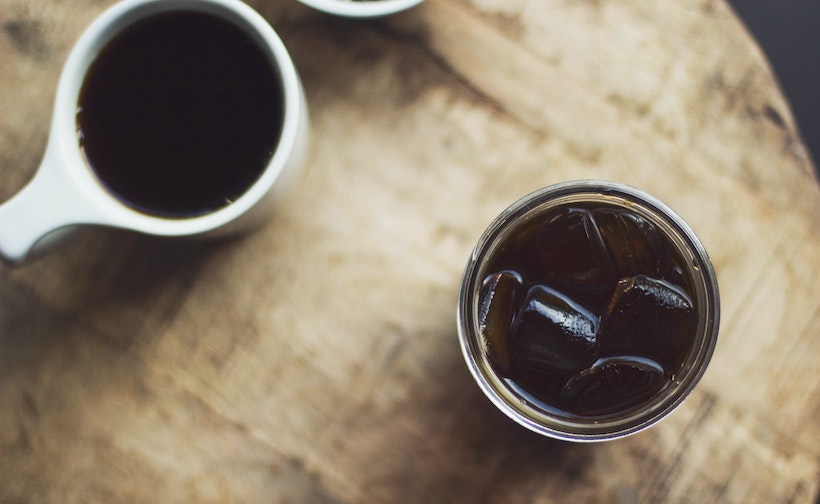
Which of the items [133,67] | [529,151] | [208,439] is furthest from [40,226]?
[529,151]

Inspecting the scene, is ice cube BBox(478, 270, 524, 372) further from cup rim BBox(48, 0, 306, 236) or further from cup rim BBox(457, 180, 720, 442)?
cup rim BBox(48, 0, 306, 236)

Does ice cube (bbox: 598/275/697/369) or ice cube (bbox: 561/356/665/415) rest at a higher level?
ice cube (bbox: 598/275/697/369)

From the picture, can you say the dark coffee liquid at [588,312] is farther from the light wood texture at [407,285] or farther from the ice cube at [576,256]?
the light wood texture at [407,285]

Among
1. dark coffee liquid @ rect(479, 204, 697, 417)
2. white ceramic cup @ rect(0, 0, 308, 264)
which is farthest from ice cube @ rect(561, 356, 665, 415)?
white ceramic cup @ rect(0, 0, 308, 264)

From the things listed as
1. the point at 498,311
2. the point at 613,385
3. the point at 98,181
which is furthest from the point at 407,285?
the point at 98,181

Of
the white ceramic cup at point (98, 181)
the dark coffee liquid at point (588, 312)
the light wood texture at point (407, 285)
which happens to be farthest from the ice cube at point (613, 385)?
the white ceramic cup at point (98, 181)

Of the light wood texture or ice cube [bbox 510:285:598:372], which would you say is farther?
the light wood texture

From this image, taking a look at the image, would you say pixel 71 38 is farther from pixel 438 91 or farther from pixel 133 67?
pixel 438 91
